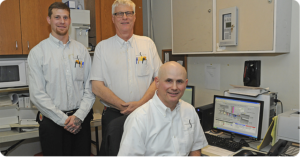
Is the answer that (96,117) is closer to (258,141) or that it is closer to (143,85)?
(143,85)

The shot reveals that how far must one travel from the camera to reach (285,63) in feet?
6.57

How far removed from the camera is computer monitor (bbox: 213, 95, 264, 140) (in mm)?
1939

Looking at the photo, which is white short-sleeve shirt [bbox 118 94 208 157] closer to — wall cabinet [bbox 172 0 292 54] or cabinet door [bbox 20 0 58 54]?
wall cabinet [bbox 172 0 292 54]

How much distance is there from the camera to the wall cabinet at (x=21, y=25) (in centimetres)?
238

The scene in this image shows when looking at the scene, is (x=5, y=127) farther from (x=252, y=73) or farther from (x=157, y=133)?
(x=252, y=73)

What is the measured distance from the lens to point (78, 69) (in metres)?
2.11

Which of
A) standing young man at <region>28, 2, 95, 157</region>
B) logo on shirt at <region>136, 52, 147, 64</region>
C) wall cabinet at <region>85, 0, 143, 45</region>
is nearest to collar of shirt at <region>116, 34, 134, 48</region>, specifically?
logo on shirt at <region>136, 52, 147, 64</region>

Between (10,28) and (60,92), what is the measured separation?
1006 millimetres

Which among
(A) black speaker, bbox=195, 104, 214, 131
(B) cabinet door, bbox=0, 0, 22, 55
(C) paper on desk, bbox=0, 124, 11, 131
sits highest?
(B) cabinet door, bbox=0, 0, 22, 55

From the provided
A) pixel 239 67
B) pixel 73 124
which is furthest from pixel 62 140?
pixel 239 67

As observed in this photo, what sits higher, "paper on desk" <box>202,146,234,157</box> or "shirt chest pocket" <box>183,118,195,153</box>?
"shirt chest pocket" <box>183,118,195,153</box>

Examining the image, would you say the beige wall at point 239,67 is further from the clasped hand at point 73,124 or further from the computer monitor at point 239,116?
the clasped hand at point 73,124

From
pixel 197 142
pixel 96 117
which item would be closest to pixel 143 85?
pixel 197 142

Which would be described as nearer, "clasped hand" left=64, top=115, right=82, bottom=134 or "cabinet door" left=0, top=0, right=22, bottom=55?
"clasped hand" left=64, top=115, right=82, bottom=134
